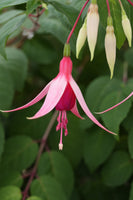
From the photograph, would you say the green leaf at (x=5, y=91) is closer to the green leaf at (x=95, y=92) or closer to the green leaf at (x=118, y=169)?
the green leaf at (x=95, y=92)

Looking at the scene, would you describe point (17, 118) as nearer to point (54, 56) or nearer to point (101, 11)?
point (54, 56)

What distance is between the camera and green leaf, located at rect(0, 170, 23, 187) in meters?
0.92

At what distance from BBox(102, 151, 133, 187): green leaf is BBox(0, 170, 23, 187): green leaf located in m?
0.28

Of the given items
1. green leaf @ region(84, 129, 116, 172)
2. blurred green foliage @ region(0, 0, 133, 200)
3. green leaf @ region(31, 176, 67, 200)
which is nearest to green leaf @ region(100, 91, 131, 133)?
blurred green foliage @ region(0, 0, 133, 200)

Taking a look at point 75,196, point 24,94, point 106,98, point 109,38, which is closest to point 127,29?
point 109,38

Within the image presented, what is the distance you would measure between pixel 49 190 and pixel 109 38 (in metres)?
0.51

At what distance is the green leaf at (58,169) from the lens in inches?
37.3

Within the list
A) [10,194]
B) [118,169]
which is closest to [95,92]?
[118,169]

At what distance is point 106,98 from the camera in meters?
0.89

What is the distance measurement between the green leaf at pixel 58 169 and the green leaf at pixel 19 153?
0.12ft

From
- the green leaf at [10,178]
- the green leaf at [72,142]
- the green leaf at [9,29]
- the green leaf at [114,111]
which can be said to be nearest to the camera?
the green leaf at [9,29]

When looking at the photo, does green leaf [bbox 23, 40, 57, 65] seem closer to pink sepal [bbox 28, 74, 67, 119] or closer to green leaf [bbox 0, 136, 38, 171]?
green leaf [bbox 0, 136, 38, 171]

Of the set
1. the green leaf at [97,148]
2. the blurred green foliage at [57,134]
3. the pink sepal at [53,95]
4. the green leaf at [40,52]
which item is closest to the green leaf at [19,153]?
the blurred green foliage at [57,134]

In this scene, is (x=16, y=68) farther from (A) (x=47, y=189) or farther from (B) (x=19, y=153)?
(A) (x=47, y=189)
